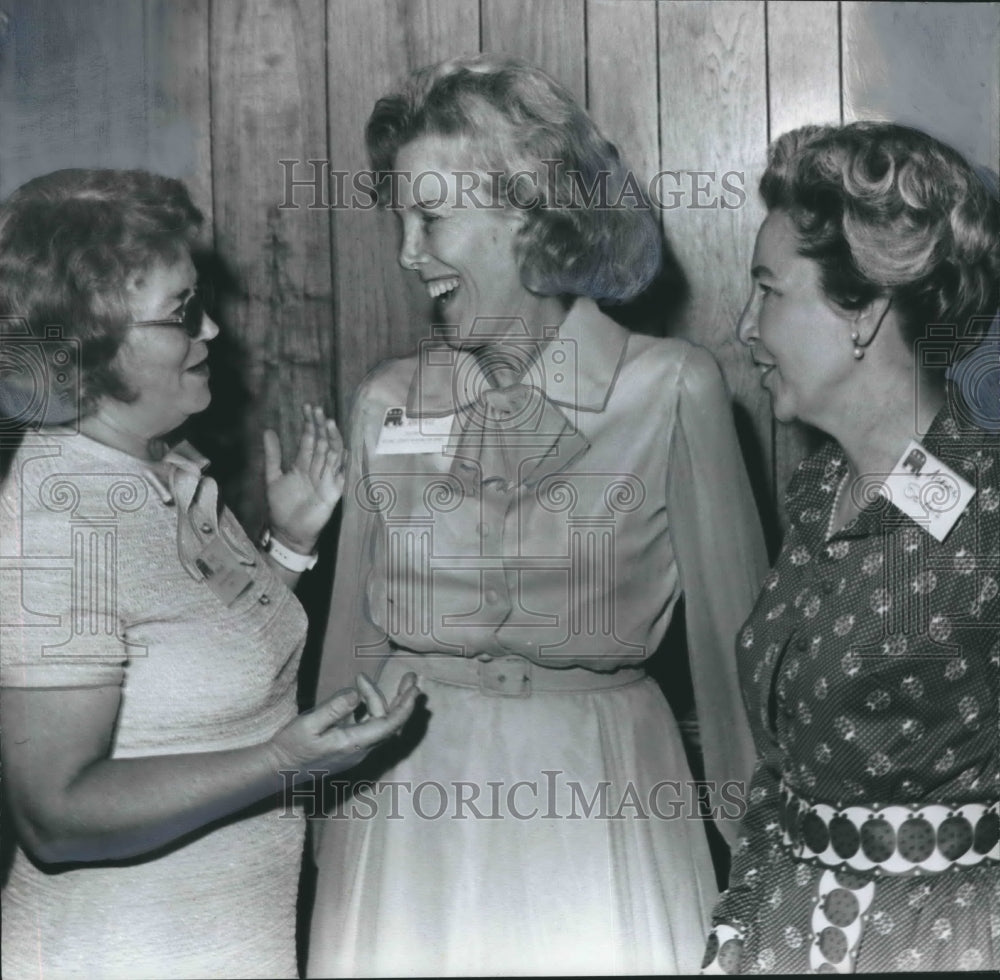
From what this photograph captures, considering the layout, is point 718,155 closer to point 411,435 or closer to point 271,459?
point 411,435

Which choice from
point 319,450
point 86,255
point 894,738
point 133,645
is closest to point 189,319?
point 86,255

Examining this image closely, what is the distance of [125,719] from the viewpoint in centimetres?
199

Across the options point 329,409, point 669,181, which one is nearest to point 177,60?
point 329,409

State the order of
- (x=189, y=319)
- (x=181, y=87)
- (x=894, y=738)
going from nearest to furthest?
(x=894, y=738) → (x=189, y=319) → (x=181, y=87)

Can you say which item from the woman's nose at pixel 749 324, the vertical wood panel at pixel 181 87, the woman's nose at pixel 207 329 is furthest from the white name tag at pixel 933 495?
the vertical wood panel at pixel 181 87

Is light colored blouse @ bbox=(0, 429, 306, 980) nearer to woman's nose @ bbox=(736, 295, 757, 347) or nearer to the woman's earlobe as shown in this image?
woman's nose @ bbox=(736, 295, 757, 347)

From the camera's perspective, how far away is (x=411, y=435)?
216 centimetres

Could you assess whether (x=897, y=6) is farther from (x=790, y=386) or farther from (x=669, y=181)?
(x=790, y=386)

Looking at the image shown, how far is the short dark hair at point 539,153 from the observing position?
2080 mm

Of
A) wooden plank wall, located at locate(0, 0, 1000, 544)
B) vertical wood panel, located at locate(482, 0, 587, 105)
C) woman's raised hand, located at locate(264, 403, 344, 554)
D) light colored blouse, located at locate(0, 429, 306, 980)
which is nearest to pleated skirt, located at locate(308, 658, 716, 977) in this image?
light colored blouse, located at locate(0, 429, 306, 980)

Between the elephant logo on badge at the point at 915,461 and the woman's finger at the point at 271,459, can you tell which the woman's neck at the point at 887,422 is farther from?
the woman's finger at the point at 271,459

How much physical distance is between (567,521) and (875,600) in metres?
0.53

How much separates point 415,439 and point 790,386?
58cm

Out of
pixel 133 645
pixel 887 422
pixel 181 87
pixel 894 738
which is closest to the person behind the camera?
pixel 894 738
